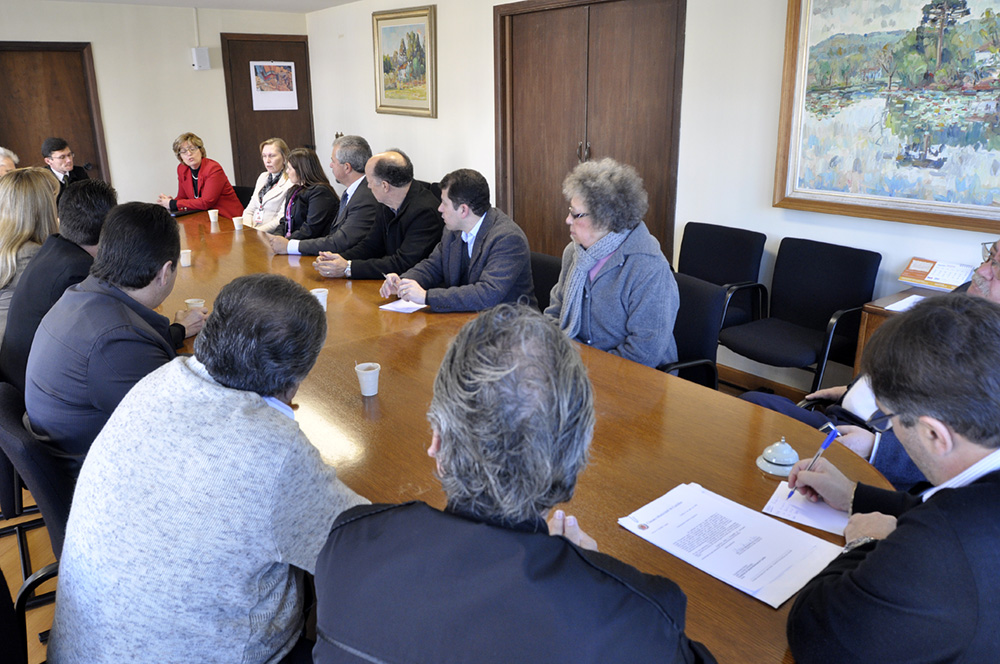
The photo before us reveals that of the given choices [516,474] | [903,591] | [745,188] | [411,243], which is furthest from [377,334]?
[745,188]

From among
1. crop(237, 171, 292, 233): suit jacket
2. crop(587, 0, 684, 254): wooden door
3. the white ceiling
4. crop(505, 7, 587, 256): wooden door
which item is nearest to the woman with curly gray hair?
crop(587, 0, 684, 254): wooden door

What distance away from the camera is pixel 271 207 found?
513 centimetres

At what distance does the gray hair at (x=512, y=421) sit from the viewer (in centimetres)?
91

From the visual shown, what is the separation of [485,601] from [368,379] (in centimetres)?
129

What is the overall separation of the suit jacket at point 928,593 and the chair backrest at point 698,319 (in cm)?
161

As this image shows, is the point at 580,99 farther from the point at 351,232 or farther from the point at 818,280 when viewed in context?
the point at 818,280

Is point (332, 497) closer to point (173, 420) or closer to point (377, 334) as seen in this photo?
point (173, 420)

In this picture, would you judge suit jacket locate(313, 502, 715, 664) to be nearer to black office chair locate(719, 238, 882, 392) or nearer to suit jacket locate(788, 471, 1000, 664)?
suit jacket locate(788, 471, 1000, 664)

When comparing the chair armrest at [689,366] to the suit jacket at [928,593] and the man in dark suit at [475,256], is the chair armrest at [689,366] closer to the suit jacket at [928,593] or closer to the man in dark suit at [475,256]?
the man in dark suit at [475,256]

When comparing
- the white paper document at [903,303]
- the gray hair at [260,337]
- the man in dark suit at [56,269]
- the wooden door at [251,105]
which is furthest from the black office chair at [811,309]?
the wooden door at [251,105]

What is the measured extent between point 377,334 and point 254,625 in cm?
146

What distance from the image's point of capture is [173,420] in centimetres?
122

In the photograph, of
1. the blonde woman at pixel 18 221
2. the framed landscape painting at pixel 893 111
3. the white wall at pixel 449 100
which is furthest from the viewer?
the white wall at pixel 449 100

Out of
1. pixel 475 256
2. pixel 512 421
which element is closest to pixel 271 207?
pixel 475 256
